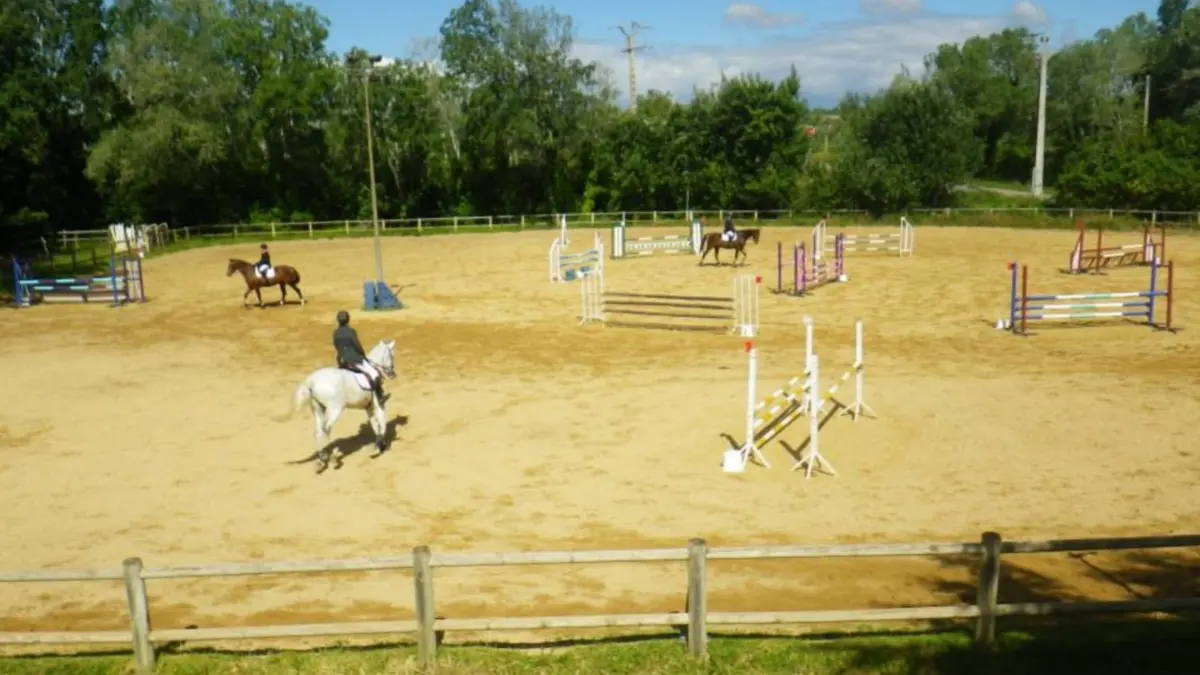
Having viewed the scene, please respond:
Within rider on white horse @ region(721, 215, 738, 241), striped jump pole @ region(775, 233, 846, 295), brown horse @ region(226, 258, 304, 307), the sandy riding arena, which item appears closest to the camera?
the sandy riding arena

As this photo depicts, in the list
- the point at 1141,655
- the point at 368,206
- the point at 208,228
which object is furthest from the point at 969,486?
the point at 368,206

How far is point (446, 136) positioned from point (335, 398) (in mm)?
53870

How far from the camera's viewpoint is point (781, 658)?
23.0 ft

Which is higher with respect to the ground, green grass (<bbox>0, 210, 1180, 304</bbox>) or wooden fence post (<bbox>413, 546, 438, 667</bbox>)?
green grass (<bbox>0, 210, 1180, 304</bbox>)

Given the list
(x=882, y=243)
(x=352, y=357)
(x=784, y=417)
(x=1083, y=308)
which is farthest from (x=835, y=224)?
(x=352, y=357)

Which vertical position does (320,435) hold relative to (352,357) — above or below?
below

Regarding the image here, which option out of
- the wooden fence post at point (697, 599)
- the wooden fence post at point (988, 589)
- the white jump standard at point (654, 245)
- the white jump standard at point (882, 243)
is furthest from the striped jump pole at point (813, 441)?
the white jump standard at point (654, 245)

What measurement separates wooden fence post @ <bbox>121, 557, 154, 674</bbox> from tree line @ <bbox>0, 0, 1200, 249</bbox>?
4932cm

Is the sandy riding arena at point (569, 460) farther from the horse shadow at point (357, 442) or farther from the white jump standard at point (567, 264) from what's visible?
the white jump standard at point (567, 264)

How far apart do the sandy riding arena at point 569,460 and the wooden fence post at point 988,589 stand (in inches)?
69.5

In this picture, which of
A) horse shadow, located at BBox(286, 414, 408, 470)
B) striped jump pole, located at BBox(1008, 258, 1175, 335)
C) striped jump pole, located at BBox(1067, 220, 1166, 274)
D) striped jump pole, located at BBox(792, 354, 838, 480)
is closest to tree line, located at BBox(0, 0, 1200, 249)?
striped jump pole, located at BBox(1067, 220, 1166, 274)

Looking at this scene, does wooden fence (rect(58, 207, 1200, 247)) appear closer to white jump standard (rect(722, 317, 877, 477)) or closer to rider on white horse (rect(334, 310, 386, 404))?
white jump standard (rect(722, 317, 877, 477))

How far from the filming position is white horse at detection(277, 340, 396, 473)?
13141 millimetres

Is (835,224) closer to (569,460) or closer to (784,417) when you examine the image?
(784,417)
